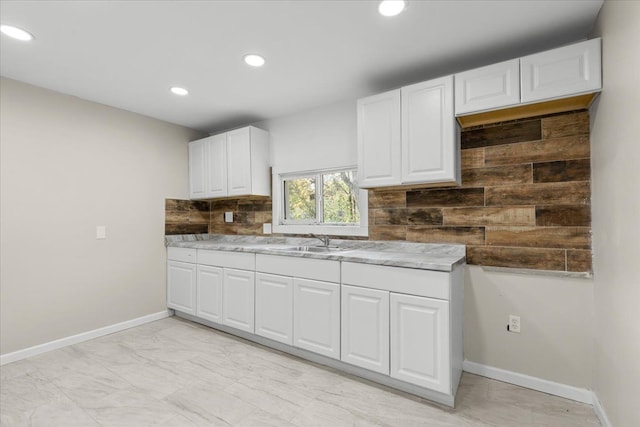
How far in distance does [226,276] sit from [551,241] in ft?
9.05

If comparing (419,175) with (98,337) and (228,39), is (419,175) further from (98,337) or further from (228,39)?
(98,337)

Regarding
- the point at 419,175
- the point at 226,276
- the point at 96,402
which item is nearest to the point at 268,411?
the point at 96,402

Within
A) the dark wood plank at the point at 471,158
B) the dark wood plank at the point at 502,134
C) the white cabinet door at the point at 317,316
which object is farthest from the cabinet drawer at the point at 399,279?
the dark wood plank at the point at 502,134

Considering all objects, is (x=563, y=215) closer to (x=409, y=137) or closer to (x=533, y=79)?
(x=533, y=79)

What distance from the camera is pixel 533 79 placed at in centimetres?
190

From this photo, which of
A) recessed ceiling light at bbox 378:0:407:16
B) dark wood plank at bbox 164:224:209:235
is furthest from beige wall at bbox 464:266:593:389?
dark wood plank at bbox 164:224:209:235

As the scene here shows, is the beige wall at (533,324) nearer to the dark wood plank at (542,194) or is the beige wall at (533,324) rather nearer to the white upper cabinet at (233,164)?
the dark wood plank at (542,194)

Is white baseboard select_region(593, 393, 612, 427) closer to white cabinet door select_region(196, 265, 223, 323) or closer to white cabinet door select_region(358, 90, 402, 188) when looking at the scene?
white cabinet door select_region(358, 90, 402, 188)

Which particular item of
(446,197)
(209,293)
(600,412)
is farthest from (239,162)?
(600,412)

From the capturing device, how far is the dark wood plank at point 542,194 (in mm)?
2027

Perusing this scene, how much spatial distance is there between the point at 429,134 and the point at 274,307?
1.91 metres

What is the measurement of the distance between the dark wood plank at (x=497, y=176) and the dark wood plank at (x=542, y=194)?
4 cm

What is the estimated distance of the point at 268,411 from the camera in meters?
1.91

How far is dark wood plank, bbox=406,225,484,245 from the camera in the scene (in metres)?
2.37
